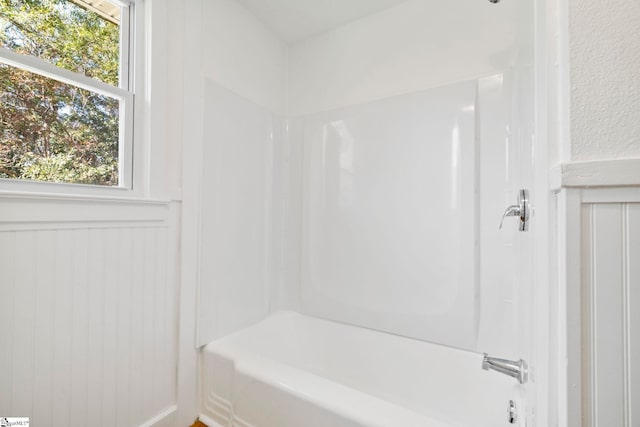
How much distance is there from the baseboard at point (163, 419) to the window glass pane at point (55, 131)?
1145 mm

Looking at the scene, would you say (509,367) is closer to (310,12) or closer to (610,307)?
(610,307)

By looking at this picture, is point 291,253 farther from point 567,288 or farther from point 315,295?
point 567,288

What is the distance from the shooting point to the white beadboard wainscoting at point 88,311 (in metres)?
0.99

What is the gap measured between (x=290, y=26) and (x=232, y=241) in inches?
61.2

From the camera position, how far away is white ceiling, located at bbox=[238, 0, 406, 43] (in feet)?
5.85

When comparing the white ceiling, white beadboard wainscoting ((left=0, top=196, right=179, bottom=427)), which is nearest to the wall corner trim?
white beadboard wainscoting ((left=0, top=196, right=179, bottom=427))

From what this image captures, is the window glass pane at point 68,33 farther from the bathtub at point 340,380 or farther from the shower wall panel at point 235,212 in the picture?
the bathtub at point 340,380

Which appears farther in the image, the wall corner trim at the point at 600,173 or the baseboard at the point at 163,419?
the baseboard at the point at 163,419

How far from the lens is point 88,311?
116 cm

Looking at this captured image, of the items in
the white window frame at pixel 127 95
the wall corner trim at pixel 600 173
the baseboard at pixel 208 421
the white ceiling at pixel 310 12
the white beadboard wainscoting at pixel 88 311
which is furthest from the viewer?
the white ceiling at pixel 310 12

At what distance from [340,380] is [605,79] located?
6.08 ft

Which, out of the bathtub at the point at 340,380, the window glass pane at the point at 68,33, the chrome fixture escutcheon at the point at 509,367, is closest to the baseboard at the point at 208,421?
the bathtub at the point at 340,380

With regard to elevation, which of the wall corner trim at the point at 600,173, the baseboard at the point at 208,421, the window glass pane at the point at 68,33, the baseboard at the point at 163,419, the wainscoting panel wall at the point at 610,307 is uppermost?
the window glass pane at the point at 68,33

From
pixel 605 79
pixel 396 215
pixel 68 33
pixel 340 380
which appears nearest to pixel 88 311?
pixel 68 33
